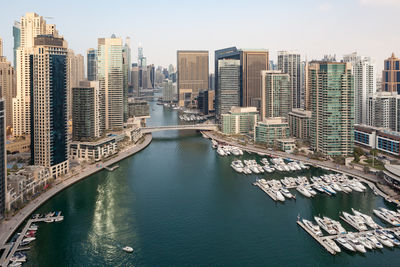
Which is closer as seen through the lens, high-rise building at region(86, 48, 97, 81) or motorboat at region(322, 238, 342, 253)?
motorboat at region(322, 238, 342, 253)

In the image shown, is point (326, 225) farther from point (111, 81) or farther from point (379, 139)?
point (111, 81)

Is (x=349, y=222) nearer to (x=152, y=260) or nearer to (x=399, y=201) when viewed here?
(x=399, y=201)

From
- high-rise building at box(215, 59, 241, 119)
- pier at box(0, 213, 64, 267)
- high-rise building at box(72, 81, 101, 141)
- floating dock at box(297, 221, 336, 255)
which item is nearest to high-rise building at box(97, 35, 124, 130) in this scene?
high-rise building at box(72, 81, 101, 141)

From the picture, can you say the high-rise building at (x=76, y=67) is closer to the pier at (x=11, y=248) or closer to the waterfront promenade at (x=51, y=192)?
the waterfront promenade at (x=51, y=192)

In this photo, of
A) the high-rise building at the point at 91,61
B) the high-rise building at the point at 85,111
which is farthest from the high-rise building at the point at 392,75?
the high-rise building at the point at 91,61

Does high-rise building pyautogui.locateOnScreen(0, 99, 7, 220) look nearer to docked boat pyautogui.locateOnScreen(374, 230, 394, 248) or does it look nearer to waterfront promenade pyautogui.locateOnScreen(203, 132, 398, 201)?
docked boat pyautogui.locateOnScreen(374, 230, 394, 248)

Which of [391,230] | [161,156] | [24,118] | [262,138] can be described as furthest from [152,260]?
[24,118]
